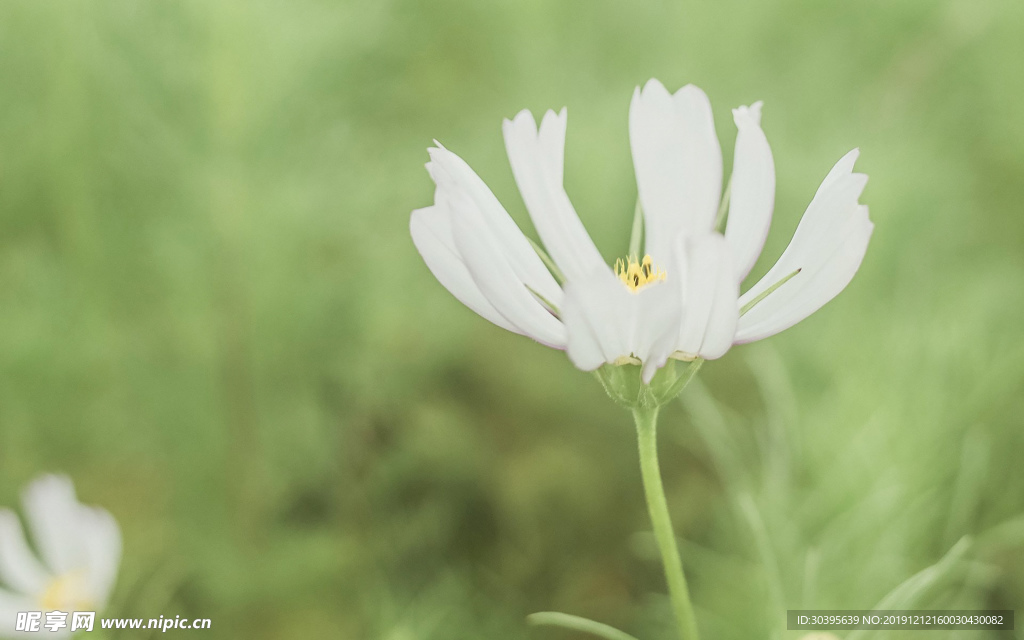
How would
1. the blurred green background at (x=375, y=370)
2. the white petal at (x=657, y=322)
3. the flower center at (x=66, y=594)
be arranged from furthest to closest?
the blurred green background at (x=375, y=370), the flower center at (x=66, y=594), the white petal at (x=657, y=322)

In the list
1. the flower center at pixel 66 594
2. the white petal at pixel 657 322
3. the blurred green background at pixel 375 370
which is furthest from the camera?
the blurred green background at pixel 375 370

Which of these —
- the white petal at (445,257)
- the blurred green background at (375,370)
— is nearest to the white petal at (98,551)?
the blurred green background at (375,370)

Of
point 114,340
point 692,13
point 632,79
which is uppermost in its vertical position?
point 692,13

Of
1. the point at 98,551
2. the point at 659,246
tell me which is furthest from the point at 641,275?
the point at 98,551

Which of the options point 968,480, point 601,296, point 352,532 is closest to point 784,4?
point 968,480

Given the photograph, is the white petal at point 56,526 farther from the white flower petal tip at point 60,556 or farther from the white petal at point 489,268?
the white petal at point 489,268

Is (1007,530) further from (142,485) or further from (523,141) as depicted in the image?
(142,485)
